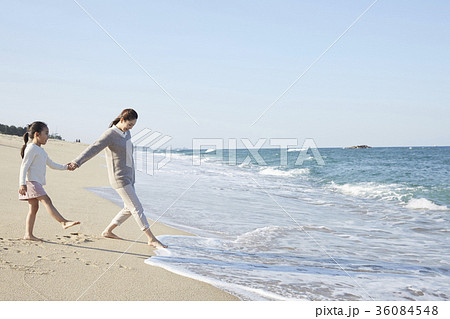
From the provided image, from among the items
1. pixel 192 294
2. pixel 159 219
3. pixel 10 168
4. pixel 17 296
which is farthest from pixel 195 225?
pixel 10 168

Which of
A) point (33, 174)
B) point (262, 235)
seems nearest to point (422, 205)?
point (262, 235)

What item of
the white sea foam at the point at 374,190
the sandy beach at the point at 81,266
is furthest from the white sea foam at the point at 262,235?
the white sea foam at the point at 374,190

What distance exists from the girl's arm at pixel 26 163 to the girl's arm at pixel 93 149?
46 cm

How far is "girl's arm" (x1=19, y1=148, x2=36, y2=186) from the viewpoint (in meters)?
4.56

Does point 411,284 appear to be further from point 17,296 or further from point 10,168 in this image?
point 10,168

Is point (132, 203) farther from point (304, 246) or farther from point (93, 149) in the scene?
point (304, 246)

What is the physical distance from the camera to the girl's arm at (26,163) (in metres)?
4.56

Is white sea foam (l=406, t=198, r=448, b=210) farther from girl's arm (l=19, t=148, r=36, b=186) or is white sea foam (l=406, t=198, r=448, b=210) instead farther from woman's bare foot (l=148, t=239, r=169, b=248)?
girl's arm (l=19, t=148, r=36, b=186)

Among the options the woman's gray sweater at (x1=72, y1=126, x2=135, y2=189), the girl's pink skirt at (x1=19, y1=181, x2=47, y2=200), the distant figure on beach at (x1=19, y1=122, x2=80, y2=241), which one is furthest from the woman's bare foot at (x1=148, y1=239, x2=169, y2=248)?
the girl's pink skirt at (x1=19, y1=181, x2=47, y2=200)

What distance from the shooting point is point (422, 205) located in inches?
440

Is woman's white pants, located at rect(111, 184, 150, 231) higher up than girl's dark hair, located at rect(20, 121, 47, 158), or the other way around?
girl's dark hair, located at rect(20, 121, 47, 158)

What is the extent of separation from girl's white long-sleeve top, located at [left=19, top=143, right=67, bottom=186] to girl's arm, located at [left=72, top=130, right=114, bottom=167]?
381mm

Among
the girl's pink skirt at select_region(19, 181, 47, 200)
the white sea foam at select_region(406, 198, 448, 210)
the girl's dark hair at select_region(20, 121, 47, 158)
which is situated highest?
the girl's dark hair at select_region(20, 121, 47, 158)

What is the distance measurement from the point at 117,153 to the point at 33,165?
0.95 metres
